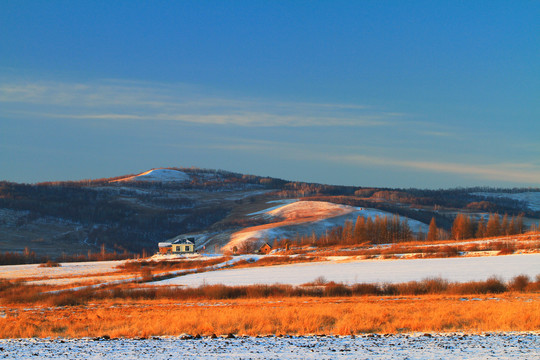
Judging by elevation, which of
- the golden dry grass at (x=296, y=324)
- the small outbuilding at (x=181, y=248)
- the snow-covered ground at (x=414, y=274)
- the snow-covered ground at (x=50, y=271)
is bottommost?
the small outbuilding at (x=181, y=248)

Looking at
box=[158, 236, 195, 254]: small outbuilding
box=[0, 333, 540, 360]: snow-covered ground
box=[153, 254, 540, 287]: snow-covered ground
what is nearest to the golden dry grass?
box=[0, 333, 540, 360]: snow-covered ground

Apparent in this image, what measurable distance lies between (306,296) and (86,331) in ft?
58.7

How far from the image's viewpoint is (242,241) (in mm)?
158500

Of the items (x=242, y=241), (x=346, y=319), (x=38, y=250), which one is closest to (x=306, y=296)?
(x=346, y=319)

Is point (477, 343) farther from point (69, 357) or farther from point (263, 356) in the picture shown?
point (69, 357)

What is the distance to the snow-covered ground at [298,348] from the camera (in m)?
13.0

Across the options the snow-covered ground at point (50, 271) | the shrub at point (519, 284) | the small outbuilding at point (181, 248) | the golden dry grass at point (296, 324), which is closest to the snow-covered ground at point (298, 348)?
the golden dry grass at point (296, 324)

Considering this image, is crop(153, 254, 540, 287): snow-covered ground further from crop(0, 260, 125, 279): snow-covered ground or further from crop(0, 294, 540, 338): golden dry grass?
crop(0, 260, 125, 279): snow-covered ground

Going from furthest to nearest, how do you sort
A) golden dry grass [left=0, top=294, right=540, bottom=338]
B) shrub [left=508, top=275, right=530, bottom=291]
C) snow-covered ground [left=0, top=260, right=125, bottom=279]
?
snow-covered ground [left=0, top=260, right=125, bottom=279]
shrub [left=508, top=275, right=530, bottom=291]
golden dry grass [left=0, top=294, right=540, bottom=338]

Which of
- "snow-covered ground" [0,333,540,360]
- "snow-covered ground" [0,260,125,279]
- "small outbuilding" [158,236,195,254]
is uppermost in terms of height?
"snow-covered ground" [0,333,540,360]

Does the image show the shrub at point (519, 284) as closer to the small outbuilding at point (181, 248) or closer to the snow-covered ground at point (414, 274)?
the snow-covered ground at point (414, 274)

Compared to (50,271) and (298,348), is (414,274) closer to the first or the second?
(298,348)

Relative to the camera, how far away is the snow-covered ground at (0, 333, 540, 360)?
13031 mm

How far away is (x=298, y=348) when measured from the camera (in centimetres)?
1427
